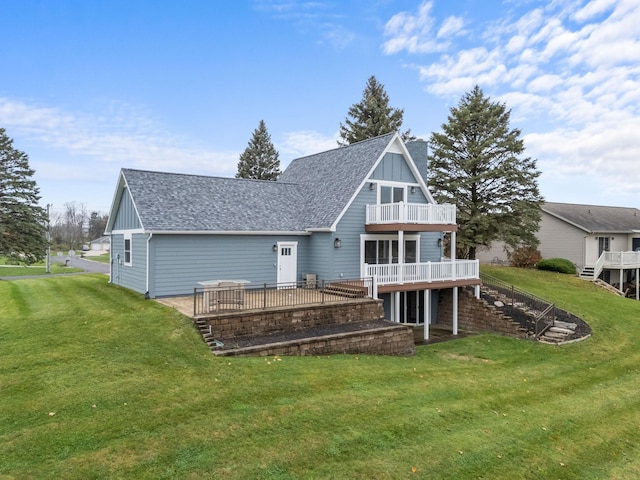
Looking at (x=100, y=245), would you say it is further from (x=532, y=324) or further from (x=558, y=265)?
(x=532, y=324)

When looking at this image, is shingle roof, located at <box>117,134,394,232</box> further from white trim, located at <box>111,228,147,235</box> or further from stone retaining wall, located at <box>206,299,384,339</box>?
stone retaining wall, located at <box>206,299,384,339</box>

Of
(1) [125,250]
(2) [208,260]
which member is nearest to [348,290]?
(2) [208,260]

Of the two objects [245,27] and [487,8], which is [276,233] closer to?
[245,27]

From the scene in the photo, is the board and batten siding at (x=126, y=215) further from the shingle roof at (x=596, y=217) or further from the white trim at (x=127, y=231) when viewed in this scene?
the shingle roof at (x=596, y=217)

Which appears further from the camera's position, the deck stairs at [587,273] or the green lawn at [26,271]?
the green lawn at [26,271]

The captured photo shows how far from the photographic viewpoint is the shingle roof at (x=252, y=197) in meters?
16.6

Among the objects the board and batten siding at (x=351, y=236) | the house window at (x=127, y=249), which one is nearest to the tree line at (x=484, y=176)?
the board and batten siding at (x=351, y=236)

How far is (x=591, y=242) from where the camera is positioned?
3228cm

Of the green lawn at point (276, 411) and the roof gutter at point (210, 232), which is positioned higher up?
the roof gutter at point (210, 232)

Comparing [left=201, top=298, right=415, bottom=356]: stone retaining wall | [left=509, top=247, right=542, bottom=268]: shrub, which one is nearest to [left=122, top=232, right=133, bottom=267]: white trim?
[left=201, top=298, right=415, bottom=356]: stone retaining wall

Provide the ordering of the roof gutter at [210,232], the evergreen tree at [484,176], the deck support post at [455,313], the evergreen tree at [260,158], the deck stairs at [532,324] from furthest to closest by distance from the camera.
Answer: the evergreen tree at [260,158] < the evergreen tree at [484,176] < the deck support post at [455,313] < the deck stairs at [532,324] < the roof gutter at [210,232]

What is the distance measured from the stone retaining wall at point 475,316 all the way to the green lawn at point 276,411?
508 cm

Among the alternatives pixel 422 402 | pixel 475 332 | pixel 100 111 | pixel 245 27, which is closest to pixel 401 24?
pixel 245 27

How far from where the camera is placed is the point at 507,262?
35.7 metres
